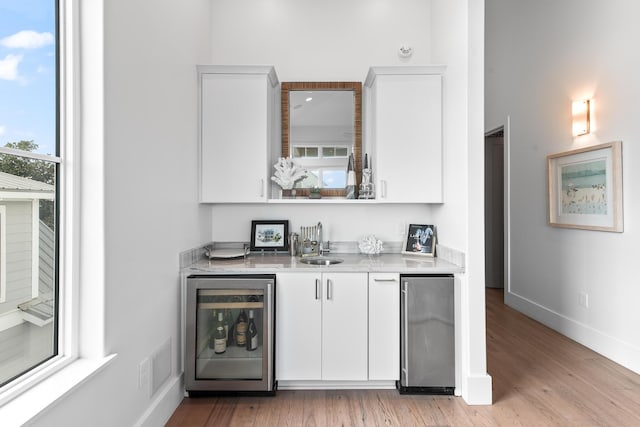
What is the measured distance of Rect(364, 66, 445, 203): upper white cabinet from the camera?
2676 mm

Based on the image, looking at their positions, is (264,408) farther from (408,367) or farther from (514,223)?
(514,223)

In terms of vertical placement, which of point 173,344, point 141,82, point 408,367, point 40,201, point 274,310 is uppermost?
point 141,82

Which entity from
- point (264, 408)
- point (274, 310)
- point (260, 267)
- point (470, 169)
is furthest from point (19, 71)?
point (470, 169)

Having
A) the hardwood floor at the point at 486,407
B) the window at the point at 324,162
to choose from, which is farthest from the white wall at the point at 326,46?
the hardwood floor at the point at 486,407

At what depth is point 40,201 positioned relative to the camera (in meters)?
1.34

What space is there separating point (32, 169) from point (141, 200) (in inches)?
21.6

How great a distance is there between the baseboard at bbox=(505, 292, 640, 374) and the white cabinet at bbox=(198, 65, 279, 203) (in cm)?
300

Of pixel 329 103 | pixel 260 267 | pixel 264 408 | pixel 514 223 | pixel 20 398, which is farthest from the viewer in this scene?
pixel 514 223

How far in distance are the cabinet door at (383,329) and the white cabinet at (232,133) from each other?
1107mm

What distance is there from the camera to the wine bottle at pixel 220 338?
2344 millimetres

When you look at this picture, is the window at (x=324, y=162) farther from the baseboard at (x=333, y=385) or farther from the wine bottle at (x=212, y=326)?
the baseboard at (x=333, y=385)

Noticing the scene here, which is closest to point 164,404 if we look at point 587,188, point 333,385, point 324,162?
point 333,385

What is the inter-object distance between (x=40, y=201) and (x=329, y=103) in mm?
2215

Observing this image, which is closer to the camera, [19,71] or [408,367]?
[19,71]
